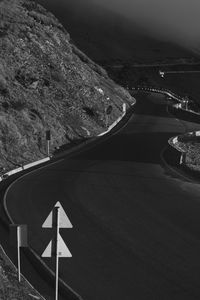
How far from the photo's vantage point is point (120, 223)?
62.6 ft

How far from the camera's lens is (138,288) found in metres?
13.2

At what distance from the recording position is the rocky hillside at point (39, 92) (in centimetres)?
3856

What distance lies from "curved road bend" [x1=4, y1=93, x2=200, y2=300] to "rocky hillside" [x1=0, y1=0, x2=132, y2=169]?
466cm

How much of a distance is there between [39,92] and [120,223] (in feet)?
100

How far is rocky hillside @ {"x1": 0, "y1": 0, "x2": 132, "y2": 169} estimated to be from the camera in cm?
3856

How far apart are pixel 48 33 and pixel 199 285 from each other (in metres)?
50.4

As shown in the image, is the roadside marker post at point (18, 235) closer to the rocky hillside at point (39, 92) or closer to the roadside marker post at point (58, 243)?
the roadside marker post at point (58, 243)

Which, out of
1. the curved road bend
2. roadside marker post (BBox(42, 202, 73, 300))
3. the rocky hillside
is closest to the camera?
roadside marker post (BBox(42, 202, 73, 300))

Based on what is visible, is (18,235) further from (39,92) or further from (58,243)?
(39,92)

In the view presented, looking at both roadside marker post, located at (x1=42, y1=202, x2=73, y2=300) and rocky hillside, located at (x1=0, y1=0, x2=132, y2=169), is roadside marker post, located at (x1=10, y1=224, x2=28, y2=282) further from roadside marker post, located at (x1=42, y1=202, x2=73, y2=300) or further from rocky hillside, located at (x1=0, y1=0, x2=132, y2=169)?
rocky hillside, located at (x1=0, y1=0, x2=132, y2=169)

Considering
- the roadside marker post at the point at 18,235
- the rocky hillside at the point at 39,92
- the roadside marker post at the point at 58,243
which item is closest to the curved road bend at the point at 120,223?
the roadside marker post at the point at 18,235

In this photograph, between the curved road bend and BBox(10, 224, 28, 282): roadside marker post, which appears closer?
BBox(10, 224, 28, 282): roadside marker post

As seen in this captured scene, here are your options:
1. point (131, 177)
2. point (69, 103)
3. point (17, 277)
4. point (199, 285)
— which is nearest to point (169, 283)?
point (199, 285)

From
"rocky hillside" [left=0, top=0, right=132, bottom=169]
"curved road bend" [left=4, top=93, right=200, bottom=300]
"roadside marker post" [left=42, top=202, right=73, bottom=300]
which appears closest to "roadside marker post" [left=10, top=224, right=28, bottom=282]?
"roadside marker post" [left=42, top=202, right=73, bottom=300]
